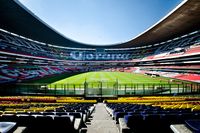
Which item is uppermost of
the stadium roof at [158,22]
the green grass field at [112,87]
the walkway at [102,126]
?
the stadium roof at [158,22]

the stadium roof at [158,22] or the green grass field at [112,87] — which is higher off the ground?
the stadium roof at [158,22]

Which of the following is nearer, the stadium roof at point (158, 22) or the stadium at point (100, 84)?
the stadium at point (100, 84)

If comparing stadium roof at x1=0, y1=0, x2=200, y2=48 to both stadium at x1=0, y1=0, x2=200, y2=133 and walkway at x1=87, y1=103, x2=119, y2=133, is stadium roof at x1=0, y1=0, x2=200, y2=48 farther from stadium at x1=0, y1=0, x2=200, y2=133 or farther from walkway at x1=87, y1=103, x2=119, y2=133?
walkway at x1=87, y1=103, x2=119, y2=133

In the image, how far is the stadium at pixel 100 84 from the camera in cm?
546

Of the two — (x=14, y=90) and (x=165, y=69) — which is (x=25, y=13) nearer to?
(x=14, y=90)

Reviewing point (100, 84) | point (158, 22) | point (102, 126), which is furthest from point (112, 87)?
point (102, 126)

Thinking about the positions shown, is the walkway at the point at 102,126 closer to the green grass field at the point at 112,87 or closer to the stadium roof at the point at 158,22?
the green grass field at the point at 112,87

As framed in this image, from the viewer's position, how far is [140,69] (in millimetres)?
78438

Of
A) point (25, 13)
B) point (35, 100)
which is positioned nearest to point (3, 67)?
point (25, 13)

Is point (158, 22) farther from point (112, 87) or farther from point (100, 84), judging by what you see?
point (112, 87)

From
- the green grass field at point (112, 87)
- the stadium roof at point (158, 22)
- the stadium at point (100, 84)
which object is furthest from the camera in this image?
the stadium roof at point (158, 22)

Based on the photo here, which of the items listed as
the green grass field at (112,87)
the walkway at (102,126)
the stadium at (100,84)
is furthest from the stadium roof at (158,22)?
the walkway at (102,126)

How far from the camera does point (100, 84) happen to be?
40250mm

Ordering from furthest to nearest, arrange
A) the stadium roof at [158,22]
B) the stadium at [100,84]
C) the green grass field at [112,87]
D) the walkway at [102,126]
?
1. the stadium roof at [158,22]
2. the green grass field at [112,87]
3. the walkway at [102,126]
4. the stadium at [100,84]
